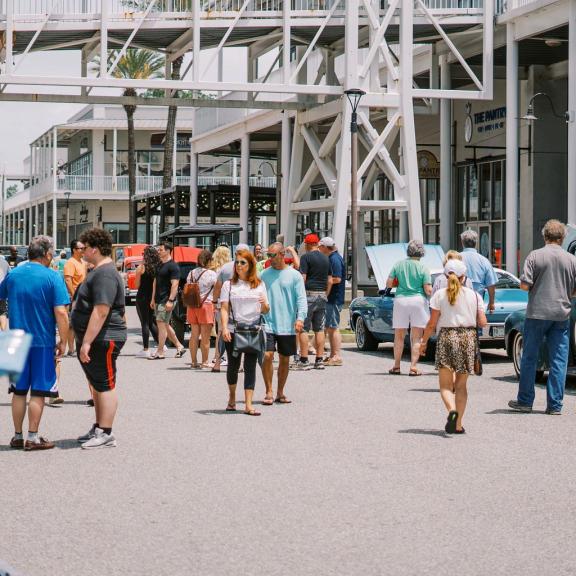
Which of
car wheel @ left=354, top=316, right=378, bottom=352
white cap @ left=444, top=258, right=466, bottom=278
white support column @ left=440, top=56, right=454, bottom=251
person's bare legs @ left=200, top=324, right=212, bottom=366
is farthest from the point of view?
white support column @ left=440, top=56, right=454, bottom=251

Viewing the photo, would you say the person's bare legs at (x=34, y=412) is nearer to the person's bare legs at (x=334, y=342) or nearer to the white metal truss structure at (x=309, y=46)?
the person's bare legs at (x=334, y=342)

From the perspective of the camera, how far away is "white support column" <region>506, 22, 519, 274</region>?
28266mm

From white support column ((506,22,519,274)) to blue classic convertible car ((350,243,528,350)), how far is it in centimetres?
848

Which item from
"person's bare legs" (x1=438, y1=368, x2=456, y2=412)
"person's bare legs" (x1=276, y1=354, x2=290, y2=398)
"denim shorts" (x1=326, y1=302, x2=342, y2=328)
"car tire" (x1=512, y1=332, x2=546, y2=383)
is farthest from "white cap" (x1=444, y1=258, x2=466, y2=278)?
"denim shorts" (x1=326, y1=302, x2=342, y2=328)

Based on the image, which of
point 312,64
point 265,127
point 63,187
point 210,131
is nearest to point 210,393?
point 312,64

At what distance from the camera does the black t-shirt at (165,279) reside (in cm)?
1884

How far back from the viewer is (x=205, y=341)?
1758 cm

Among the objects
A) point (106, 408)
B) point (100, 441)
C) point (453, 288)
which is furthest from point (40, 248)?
point (453, 288)

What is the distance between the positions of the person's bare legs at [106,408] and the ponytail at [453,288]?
10.5 feet

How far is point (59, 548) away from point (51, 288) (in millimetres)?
4174

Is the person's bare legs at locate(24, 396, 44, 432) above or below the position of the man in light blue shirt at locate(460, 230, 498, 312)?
below

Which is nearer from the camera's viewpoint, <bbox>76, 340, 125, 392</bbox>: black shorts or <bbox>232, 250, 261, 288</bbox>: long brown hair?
<bbox>76, 340, 125, 392</bbox>: black shorts

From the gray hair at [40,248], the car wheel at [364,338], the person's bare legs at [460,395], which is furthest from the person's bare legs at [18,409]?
the car wheel at [364,338]

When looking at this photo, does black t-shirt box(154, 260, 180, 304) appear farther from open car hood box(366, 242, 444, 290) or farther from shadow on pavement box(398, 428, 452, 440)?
shadow on pavement box(398, 428, 452, 440)
